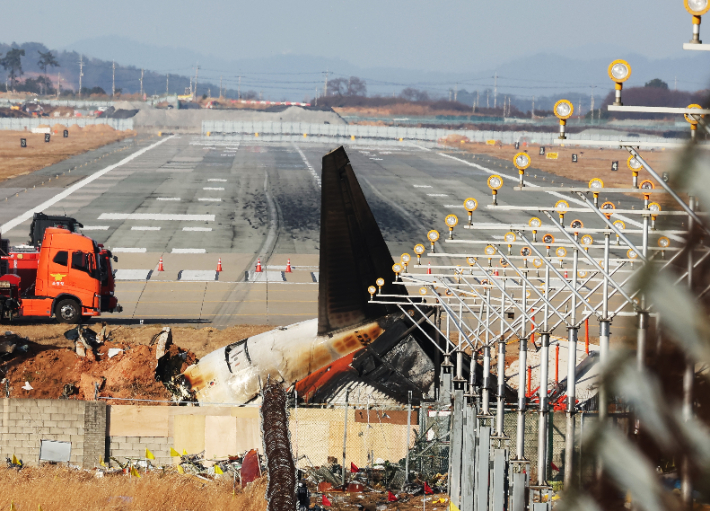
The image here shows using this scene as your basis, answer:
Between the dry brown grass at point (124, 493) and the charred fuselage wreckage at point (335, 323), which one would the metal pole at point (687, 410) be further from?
the charred fuselage wreckage at point (335, 323)

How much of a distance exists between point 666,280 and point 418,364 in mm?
24838

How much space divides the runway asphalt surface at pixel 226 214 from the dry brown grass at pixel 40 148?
374cm

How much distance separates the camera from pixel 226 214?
3162 inches

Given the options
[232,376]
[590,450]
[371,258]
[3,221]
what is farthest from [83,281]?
[590,450]

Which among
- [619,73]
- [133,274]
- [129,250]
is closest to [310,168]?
[129,250]

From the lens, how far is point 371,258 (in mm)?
28328

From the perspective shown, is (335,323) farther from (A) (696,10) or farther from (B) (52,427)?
(A) (696,10)

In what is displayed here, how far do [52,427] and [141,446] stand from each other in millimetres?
2742

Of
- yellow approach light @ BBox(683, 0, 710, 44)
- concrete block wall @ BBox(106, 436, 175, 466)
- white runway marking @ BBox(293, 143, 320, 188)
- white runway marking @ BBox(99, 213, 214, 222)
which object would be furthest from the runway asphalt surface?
yellow approach light @ BBox(683, 0, 710, 44)

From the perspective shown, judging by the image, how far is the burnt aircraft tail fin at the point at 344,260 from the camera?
1111 inches

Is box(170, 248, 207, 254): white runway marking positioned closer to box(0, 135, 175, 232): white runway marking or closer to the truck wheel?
box(0, 135, 175, 232): white runway marking

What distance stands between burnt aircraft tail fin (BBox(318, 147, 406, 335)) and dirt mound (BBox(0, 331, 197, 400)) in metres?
6.28

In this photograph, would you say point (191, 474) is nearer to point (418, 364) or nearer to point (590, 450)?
point (418, 364)

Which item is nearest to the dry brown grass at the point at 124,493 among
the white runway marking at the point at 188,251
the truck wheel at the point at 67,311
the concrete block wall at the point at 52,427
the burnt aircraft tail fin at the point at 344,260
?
the concrete block wall at the point at 52,427
